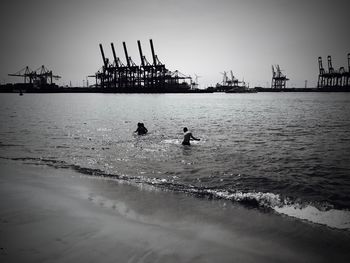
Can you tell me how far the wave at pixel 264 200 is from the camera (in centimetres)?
631

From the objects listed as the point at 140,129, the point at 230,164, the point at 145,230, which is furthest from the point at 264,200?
the point at 140,129

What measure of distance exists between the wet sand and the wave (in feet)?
1.34

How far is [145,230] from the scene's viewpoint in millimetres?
5203

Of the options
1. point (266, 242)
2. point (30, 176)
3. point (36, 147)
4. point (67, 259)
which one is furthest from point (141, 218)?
point (36, 147)

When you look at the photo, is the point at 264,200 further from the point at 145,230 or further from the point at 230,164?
the point at 230,164

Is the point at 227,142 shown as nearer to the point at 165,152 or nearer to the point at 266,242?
the point at 165,152

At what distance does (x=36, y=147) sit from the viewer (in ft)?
50.6

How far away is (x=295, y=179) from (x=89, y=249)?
25.7 feet

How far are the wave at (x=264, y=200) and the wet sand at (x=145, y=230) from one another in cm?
41

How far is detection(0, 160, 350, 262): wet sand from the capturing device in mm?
4273

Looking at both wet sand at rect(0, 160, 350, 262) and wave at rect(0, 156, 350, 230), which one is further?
wave at rect(0, 156, 350, 230)

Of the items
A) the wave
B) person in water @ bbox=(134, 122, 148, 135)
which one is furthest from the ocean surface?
person in water @ bbox=(134, 122, 148, 135)

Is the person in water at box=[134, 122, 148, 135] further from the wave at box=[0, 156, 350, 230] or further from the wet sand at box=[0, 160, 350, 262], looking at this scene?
the wet sand at box=[0, 160, 350, 262]

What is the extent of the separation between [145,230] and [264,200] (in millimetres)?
3853
